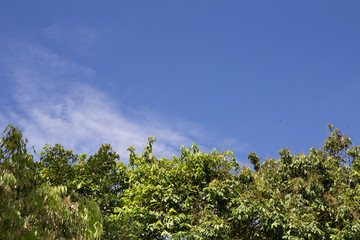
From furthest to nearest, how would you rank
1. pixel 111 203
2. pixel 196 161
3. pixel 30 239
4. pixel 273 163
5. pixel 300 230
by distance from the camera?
pixel 273 163 → pixel 111 203 → pixel 196 161 → pixel 300 230 → pixel 30 239

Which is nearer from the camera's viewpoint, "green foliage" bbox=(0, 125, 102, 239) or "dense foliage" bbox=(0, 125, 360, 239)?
"green foliage" bbox=(0, 125, 102, 239)

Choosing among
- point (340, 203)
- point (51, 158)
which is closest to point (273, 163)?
point (340, 203)

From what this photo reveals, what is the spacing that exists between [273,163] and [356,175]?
14.4ft

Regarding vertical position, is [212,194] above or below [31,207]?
above

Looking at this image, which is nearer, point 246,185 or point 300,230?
point 300,230

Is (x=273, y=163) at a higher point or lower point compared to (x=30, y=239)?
higher

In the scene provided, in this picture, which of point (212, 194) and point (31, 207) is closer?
point (31, 207)

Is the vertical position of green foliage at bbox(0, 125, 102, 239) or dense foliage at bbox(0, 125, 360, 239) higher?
dense foliage at bbox(0, 125, 360, 239)

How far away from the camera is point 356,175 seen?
1546 cm

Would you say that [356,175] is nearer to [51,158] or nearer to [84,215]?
[84,215]

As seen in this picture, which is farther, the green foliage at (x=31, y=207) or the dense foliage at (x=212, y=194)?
the dense foliage at (x=212, y=194)

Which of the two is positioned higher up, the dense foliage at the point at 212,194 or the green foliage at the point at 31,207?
the dense foliage at the point at 212,194

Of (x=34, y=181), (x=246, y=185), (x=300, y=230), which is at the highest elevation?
(x=246, y=185)

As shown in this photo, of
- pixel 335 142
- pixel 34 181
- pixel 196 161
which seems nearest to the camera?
pixel 34 181
